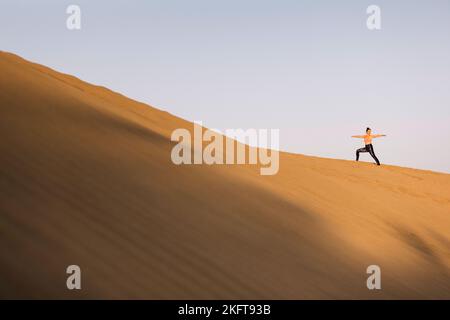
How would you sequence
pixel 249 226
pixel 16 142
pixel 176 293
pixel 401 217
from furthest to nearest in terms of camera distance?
pixel 401 217 < pixel 249 226 < pixel 16 142 < pixel 176 293

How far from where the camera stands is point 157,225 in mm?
6176

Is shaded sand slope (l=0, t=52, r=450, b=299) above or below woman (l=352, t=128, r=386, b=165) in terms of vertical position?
below

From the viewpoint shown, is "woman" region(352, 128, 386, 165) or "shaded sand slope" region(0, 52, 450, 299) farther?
"woman" region(352, 128, 386, 165)

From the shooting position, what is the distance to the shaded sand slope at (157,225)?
4.89 metres

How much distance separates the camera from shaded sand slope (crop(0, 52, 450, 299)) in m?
4.89

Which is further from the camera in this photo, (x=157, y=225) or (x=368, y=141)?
(x=368, y=141)

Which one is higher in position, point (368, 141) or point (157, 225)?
point (368, 141)

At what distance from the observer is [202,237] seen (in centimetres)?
640

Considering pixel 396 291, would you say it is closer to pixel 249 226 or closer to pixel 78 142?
pixel 249 226

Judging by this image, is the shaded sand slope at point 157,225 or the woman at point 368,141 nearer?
the shaded sand slope at point 157,225

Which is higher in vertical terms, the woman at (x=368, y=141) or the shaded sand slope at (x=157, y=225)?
the woman at (x=368, y=141)

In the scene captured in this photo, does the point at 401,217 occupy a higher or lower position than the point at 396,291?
higher
